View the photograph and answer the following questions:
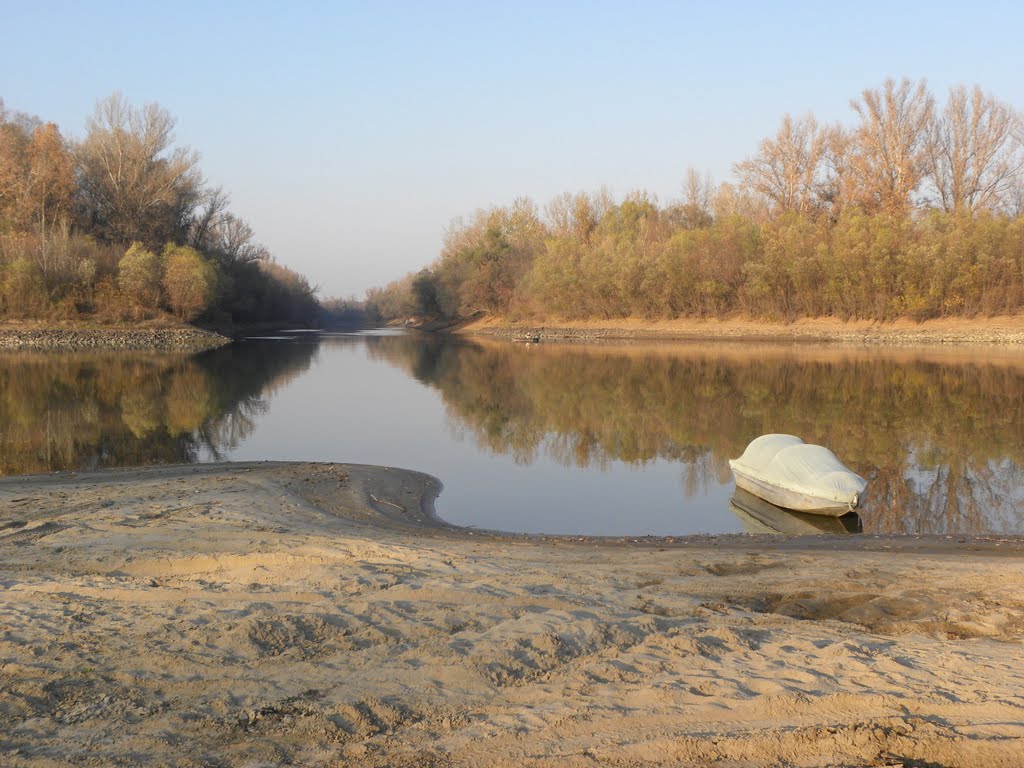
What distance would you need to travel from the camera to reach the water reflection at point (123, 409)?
17406 millimetres

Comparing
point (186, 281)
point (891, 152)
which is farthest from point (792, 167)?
point (186, 281)

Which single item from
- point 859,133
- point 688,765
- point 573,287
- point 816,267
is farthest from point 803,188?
point 688,765

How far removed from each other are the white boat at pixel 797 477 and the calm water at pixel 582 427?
49 centimetres

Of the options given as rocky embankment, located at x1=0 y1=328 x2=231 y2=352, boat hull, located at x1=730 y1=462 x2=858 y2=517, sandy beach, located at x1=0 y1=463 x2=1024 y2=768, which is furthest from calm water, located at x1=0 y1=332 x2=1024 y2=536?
rocky embankment, located at x1=0 y1=328 x2=231 y2=352

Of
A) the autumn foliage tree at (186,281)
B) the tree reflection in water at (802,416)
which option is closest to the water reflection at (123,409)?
the tree reflection in water at (802,416)

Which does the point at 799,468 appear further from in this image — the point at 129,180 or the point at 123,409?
the point at 129,180

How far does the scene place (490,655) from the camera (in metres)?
5.35

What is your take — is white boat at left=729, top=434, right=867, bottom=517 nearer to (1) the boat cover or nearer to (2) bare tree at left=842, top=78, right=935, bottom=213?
(1) the boat cover

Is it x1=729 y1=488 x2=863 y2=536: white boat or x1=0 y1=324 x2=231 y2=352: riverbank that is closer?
x1=729 y1=488 x2=863 y2=536: white boat

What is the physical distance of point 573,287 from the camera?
248 feet

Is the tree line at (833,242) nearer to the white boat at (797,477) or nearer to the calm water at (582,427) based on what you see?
the calm water at (582,427)

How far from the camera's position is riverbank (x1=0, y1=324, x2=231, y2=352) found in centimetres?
5538

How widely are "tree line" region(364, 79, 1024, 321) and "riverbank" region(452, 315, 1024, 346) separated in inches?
39.5

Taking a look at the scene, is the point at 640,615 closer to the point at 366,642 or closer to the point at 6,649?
the point at 366,642
